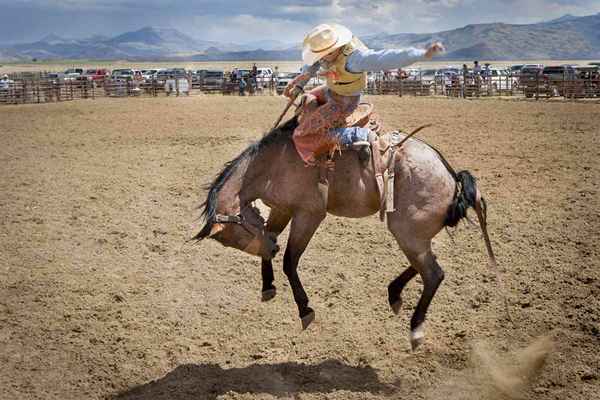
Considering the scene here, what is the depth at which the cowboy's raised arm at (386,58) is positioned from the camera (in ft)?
12.8

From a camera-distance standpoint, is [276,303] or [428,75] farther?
[428,75]

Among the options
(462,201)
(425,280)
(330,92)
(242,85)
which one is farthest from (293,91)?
(242,85)

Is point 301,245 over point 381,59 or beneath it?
beneath

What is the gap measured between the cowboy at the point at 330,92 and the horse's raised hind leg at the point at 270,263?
623 millimetres

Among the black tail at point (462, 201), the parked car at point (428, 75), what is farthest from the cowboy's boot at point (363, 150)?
the parked car at point (428, 75)

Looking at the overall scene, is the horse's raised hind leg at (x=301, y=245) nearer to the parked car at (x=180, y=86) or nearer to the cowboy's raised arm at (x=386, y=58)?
the cowboy's raised arm at (x=386, y=58)

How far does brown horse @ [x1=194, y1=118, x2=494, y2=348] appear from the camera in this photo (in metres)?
4.81

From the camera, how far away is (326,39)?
→ 14.7ft

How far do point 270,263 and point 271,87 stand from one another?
31.7m

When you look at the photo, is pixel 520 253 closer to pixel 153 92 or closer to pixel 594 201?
pixel 594 201

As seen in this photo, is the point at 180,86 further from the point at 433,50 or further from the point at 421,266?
the point at 433,50

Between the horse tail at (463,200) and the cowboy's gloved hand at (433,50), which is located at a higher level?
the cowboy's gloved hand at (433,50)

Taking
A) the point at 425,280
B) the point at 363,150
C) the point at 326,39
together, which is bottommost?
the point at 425,280

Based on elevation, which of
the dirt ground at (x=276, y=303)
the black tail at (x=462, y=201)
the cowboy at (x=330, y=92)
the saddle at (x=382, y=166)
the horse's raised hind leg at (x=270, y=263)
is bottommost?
the dirt ground at (x=276, y=303)
